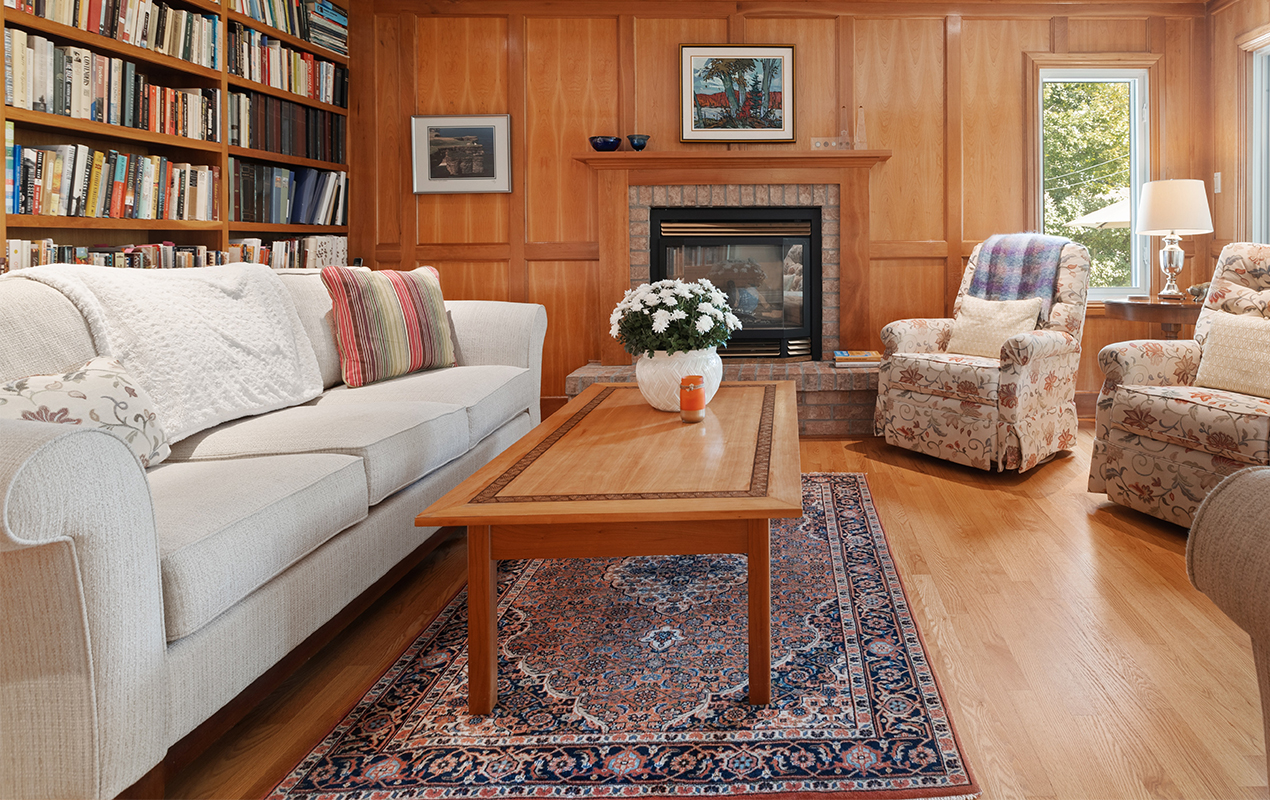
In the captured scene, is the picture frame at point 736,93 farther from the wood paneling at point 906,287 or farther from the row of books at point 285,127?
the row of books at point 285,127

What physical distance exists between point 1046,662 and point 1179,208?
10.7 feet

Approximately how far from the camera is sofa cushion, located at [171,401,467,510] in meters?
2.24

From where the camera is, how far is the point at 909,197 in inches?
205

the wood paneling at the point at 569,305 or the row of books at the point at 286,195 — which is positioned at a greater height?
the row of books at the point at 286,195

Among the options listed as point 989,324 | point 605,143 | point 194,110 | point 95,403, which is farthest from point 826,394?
point 95,403

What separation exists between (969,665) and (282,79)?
4214 millimetres

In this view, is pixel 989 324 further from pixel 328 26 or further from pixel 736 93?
pixel 328 26

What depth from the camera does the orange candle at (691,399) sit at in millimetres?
2645

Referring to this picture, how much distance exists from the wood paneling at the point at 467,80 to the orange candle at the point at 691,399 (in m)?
2.96

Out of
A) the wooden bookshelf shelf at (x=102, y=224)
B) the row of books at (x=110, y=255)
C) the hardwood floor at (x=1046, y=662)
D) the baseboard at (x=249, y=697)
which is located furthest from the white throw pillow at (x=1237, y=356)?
the wooden bookshelf shelf at (x=102, y=224)

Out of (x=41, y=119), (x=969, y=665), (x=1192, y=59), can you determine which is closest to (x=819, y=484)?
(x=969, y=665)

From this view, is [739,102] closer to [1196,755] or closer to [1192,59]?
[1192,59]

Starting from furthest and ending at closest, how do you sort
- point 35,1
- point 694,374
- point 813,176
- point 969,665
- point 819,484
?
point 813,176, point 819,484, point 35,1, point 694,374, point 969,665

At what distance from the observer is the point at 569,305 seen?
532 centimetres
